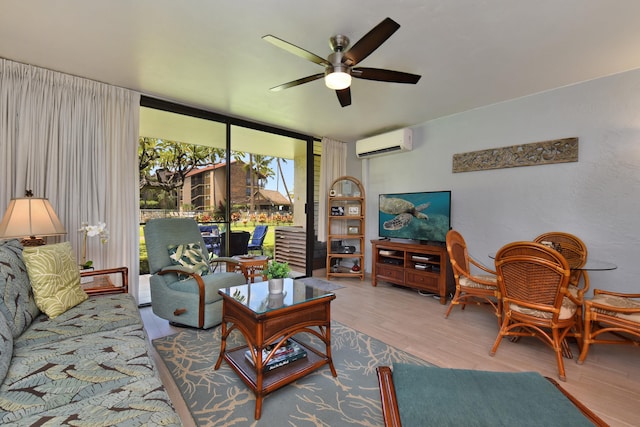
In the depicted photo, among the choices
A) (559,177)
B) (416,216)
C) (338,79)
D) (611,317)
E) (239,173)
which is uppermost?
(338,79)

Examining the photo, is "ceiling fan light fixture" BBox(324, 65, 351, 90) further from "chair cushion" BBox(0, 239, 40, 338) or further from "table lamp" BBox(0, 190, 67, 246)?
"table lamp" BBox(0, 190, 67, 246)

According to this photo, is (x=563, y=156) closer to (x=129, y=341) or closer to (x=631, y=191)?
(x=631, y=191)

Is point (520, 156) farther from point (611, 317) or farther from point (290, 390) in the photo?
point (290, 390)

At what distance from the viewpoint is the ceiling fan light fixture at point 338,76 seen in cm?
197

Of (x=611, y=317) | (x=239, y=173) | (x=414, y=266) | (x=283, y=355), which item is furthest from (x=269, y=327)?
(x=239, y=173)

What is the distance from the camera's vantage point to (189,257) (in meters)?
2.87

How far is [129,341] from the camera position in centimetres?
147

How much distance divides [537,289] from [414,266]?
185 centimetres

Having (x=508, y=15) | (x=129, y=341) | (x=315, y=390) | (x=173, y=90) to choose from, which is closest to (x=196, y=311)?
(x=129, y=341)

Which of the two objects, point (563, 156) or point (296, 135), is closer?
point (563, 156)

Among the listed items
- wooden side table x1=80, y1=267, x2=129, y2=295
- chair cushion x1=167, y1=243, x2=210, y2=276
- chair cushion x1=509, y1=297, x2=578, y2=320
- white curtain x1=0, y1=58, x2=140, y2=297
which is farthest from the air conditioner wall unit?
wooden side table x1=80, y1=267, x2=129, y2=295

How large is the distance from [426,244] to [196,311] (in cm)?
300

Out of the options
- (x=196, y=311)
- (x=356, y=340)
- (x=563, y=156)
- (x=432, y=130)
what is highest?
(x=432, y=130)

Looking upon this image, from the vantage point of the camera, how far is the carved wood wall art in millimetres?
2939
